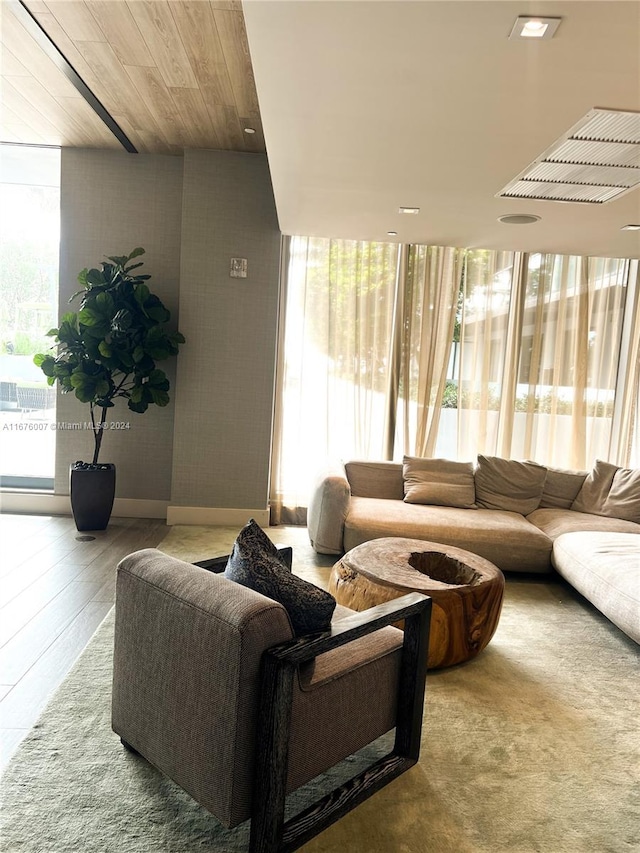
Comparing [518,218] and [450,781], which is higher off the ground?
[518,218]

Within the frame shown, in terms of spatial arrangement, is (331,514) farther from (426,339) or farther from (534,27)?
(534,27)

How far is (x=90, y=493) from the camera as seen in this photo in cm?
474

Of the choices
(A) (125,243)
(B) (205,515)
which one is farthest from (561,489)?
(A) (125,243)

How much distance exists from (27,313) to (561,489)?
4582mm

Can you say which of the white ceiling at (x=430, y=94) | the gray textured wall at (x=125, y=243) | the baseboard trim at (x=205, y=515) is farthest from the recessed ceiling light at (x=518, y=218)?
the baseboard trim at (x=205, y=515)

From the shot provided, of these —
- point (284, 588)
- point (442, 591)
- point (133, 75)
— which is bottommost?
point (442, 591)

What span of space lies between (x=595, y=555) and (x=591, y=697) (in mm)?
1137

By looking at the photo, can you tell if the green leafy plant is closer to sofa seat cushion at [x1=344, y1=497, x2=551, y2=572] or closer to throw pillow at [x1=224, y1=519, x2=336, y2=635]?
sofa seat cushion at [x1=344, y1=497, x2=551, y2=572]

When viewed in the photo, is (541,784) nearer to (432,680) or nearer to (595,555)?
(432,680)

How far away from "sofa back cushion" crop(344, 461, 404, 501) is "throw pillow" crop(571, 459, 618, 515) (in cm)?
138

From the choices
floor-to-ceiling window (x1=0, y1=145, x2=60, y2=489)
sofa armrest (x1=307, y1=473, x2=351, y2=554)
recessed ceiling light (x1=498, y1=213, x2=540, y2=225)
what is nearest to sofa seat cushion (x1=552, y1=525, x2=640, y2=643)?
sofa armrest (x1=307, y1=473, x2=351, y2=554)

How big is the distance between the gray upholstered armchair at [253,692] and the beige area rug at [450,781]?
123mm

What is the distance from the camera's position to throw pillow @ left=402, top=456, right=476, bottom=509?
482 cm

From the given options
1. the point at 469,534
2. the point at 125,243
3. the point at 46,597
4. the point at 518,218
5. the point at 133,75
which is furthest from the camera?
the point at 125,243
